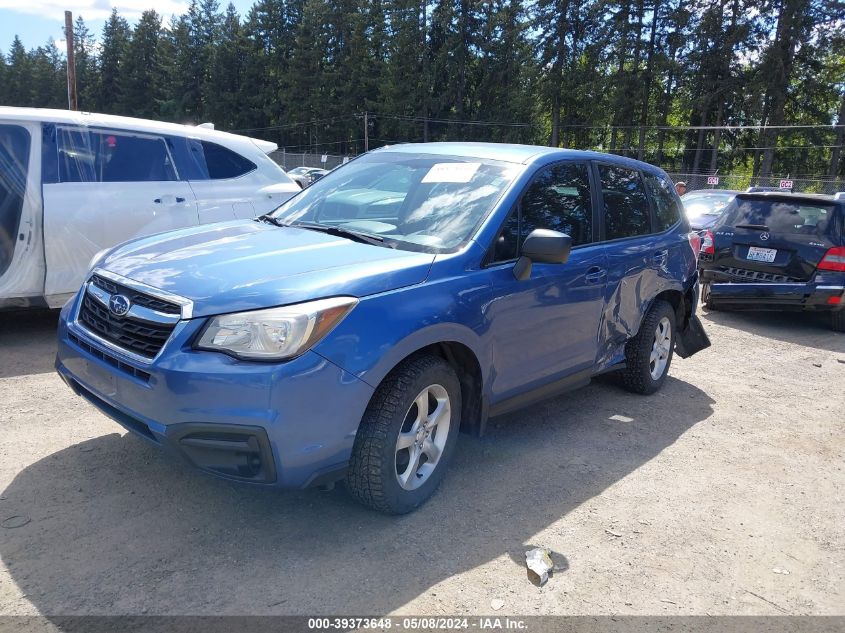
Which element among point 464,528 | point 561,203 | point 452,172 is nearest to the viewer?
point 464,528

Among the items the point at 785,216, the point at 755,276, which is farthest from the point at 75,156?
the point at 785,216

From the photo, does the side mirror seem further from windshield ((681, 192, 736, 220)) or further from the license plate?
windshield ((681, 192, 736, 220))

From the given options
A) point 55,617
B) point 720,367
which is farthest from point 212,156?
point 720,367

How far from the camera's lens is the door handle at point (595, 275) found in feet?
13.8

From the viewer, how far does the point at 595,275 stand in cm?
428

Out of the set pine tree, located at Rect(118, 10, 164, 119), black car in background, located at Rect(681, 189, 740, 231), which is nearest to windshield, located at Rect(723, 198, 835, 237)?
black car in background, located at Rect(681, 189, 740, 231)

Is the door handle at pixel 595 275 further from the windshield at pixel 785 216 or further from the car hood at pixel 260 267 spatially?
the windshield at pixel 785 216

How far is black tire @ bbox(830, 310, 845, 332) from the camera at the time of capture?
8211 millimetres

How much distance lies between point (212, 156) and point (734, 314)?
7.15 meters

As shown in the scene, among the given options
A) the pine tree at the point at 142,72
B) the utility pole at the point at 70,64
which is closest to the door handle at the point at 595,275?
the utility pole at the point at 70,64

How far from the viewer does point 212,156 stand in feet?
21.6

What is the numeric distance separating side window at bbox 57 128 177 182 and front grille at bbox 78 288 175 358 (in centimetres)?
304

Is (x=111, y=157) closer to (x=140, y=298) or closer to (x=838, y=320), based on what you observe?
(x=140, y=298)

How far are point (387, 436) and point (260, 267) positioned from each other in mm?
→ 947
